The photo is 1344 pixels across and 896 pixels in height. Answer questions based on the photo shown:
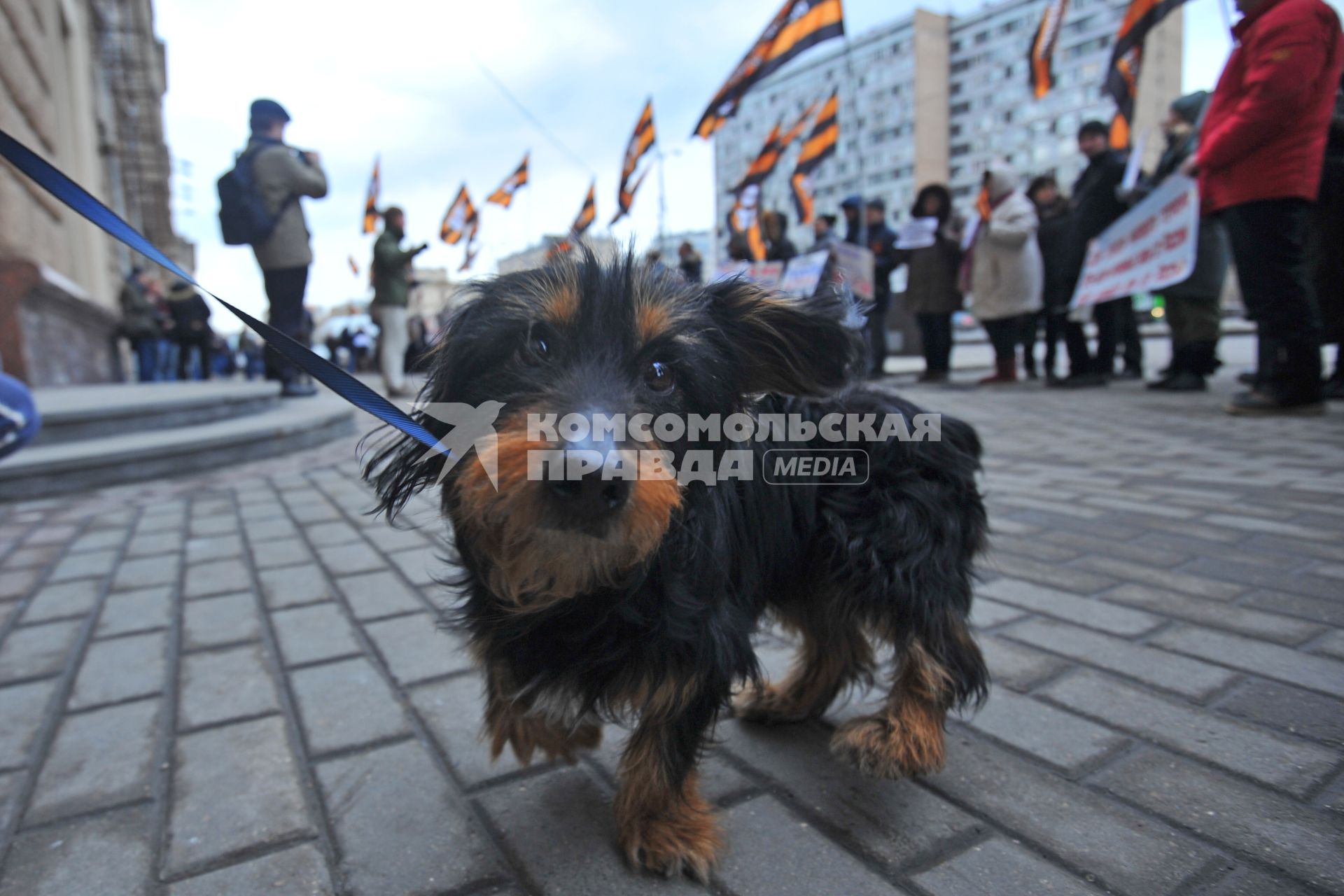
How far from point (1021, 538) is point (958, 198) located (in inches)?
4653

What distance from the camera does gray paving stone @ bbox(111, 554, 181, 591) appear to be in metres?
3.35

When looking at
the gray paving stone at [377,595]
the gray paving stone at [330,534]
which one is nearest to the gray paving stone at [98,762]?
the gray paving stone at [377,595]

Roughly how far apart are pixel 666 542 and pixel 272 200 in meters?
7.56

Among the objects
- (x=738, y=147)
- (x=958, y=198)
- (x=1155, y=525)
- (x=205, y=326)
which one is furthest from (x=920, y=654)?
(x=958, y=198)

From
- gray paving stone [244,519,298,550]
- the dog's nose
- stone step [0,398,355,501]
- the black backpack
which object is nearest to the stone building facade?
the black backpack

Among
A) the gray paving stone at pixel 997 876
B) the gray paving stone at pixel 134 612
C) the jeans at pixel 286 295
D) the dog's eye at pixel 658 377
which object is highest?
the jeans at pixel 286 295

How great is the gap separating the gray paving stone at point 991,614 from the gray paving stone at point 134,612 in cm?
293

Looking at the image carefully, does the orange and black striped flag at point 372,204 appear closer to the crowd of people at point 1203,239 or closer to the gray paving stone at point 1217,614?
the crowd of people at point 1203,239

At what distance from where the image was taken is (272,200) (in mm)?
7637

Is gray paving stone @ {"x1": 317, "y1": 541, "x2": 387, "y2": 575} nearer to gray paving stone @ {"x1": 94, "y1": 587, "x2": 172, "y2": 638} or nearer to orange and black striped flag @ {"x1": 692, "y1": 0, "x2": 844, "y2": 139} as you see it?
gray paving stone @ {"x1": 94, "y1": 587, "x2": 172, "y2": 638}

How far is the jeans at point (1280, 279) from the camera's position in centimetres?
559

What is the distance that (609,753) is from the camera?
2109mm

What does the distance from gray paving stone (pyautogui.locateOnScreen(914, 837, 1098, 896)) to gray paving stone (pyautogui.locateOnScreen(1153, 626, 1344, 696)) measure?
1.18m

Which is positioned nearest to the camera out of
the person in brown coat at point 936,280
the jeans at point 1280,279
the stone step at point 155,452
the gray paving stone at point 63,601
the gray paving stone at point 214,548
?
the gray paving stone at point 63,601
